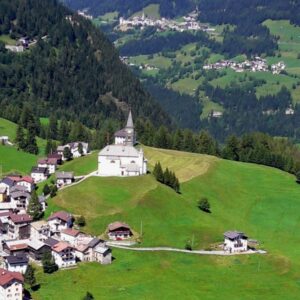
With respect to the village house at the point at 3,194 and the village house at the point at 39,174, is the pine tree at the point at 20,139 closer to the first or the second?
the village house at the point at 39,174

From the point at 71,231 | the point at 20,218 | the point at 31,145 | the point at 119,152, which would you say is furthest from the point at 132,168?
the point at 31,145

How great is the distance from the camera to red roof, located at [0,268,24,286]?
340 feet

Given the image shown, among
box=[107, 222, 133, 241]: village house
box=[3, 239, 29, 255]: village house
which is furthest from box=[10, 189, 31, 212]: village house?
box=[107, 222, 133, 241]: village house

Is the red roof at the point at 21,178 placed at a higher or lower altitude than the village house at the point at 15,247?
higher

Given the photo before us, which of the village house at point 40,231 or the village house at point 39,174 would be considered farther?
the village house at point 39,174

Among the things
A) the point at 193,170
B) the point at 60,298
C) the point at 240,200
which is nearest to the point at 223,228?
the point at 240,200

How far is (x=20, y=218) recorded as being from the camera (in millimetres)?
129750

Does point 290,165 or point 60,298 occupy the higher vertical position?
point 290,165

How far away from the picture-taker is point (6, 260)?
11462 cm

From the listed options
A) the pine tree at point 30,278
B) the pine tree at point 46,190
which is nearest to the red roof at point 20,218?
the pine tree at point 46,190

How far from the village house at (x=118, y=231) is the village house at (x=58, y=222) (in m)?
Answer: 7.61

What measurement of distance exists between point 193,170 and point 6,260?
63.1m

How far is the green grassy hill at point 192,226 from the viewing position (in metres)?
111

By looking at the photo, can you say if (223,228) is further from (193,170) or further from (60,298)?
(60,298)
